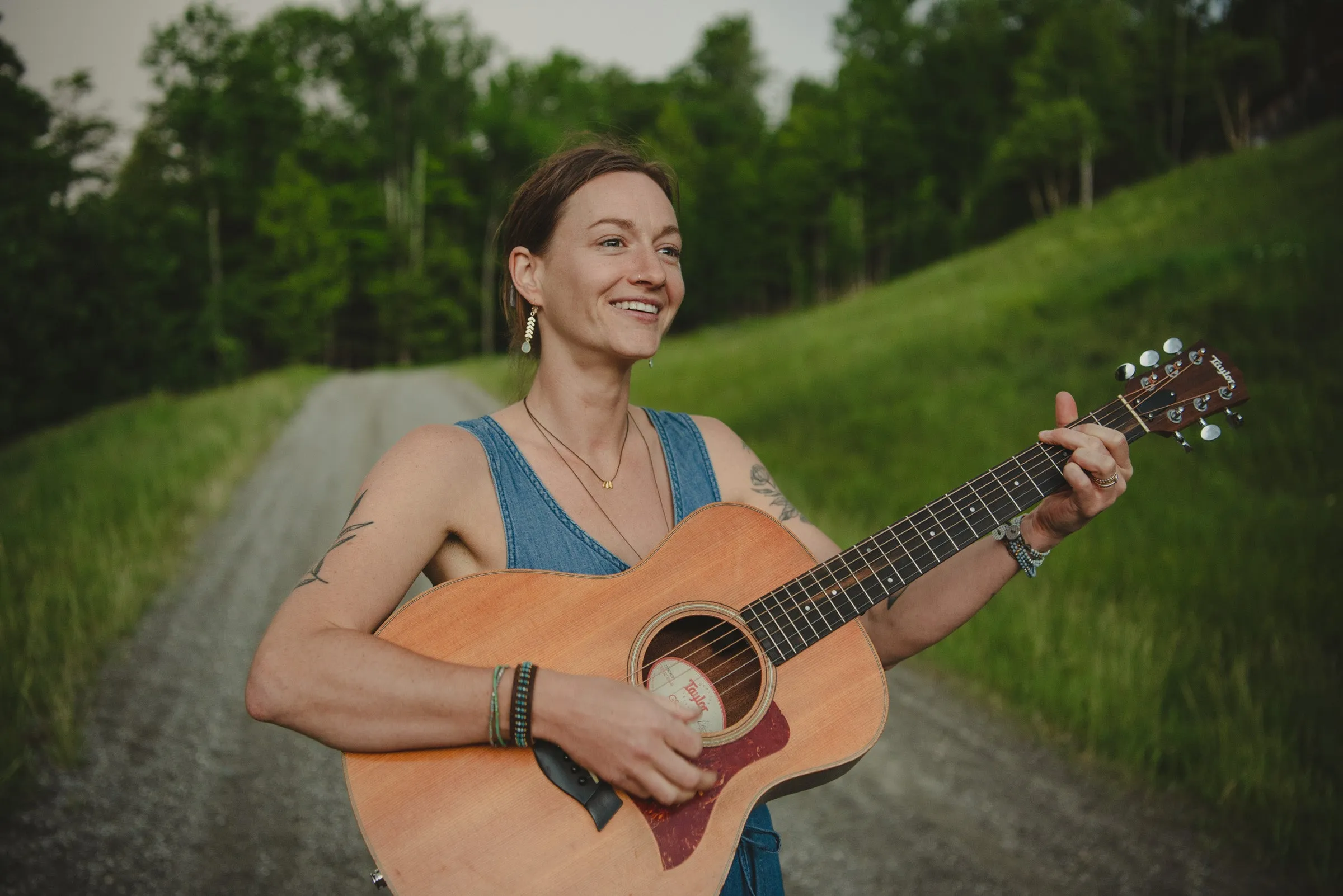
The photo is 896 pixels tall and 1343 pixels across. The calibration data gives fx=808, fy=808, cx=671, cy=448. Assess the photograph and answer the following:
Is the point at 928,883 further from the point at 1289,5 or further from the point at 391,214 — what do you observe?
the point at 391,214

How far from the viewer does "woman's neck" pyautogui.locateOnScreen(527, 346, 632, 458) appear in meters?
1.98

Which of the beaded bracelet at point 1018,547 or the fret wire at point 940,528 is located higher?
the fret wire at point 940,528

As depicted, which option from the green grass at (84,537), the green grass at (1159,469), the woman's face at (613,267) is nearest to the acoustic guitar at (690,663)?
the woman's face at (613,267)

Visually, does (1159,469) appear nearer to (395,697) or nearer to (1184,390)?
(1184,390)

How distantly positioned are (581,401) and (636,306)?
27cm

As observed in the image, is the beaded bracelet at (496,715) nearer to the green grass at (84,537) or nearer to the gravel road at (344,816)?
the gravel road at (344,816)

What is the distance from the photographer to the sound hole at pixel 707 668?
5.55 ft

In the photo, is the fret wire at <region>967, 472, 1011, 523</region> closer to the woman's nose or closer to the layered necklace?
the layered necklace

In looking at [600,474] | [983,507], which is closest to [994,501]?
[983,507]

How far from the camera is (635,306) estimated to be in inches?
74.5

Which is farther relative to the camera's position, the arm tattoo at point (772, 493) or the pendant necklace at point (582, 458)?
the arm tattoo at point (772, 493)

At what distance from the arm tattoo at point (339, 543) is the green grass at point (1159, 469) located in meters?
3.55

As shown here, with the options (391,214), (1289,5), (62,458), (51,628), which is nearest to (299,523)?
(51,628)

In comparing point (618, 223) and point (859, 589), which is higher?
point (618, 223)
